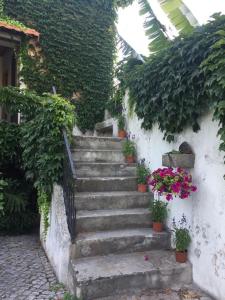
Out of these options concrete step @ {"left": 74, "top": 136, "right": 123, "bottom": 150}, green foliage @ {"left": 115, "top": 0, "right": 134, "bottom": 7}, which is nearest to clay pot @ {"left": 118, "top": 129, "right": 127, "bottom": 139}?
concrete step @ {"left": 74, "top": 136, "right": 123, "bottom": 150}

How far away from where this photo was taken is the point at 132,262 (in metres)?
3.85

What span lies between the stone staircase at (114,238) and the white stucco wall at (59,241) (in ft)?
0.52

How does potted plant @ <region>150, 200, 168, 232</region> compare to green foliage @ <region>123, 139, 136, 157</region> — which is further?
green foliage @ <region>123, 139, 136, 157</region>

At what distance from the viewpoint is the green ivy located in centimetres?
316

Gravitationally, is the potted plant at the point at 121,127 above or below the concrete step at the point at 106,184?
above

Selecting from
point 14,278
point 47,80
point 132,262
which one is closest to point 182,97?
point 132,262

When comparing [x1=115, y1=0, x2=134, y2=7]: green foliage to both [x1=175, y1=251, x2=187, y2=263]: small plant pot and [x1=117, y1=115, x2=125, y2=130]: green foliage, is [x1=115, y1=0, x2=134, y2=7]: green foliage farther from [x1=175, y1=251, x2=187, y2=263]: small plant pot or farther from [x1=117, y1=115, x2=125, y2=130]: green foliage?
[x1=175, y1=251, x2=187, y2=263]: small plant pot

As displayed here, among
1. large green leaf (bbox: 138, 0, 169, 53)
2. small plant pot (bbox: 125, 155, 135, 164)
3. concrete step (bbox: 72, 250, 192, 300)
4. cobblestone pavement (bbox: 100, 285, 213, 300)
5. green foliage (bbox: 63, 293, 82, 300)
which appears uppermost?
large green leaf (bbox: 138, 0, 169, 53)

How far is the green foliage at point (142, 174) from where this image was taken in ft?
16.9

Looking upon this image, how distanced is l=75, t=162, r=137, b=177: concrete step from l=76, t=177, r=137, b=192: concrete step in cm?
23

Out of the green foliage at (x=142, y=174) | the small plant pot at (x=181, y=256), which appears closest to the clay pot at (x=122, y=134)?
the green foliage at (x=142, y=174)

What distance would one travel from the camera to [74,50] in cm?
866

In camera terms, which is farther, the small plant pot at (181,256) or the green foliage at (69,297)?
the small plant pot at (181,256)

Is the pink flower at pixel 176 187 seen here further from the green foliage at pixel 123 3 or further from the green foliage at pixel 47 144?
the green foliage at pixel 123 3
